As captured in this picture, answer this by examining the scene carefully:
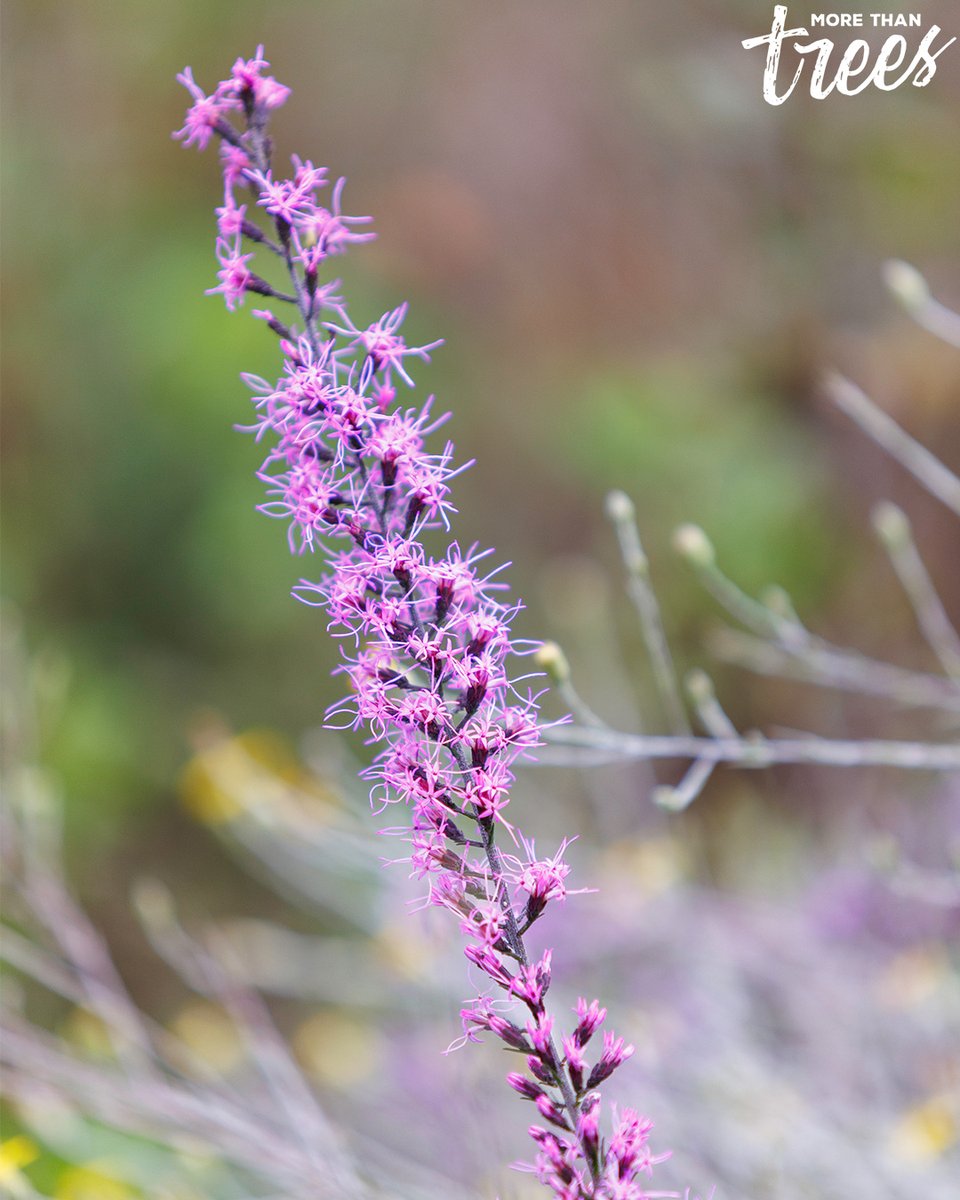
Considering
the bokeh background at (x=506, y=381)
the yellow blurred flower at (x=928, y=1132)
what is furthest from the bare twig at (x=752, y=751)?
the bokeh background at (x=506, y=381)

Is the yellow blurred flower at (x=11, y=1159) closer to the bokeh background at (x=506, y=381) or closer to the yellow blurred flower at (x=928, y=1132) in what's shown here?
the bokeh background at (x=506, y=381)

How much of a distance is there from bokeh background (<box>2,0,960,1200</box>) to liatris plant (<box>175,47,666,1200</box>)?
4.41ft

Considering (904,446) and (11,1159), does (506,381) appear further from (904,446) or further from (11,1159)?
(11,1159)

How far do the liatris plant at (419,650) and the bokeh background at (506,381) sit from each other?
52.9 inches

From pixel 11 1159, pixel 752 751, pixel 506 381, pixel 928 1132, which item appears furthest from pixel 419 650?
pixel 506 381

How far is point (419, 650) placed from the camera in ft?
1.91

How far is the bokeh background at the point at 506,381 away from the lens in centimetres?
245

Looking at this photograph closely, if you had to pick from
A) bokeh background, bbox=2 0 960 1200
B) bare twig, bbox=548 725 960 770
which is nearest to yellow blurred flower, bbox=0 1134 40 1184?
bare twig, bbox=548 725 960 770

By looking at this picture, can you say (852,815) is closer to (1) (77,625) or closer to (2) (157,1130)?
(2) (157,1130)

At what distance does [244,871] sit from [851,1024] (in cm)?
180

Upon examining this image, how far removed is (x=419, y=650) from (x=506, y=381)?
2.61 meters

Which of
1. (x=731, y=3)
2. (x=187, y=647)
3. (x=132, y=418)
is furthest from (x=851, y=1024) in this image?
(x=731, y=3)

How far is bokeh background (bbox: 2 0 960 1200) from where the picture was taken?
2.45 m

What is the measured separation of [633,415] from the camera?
8.43ft
